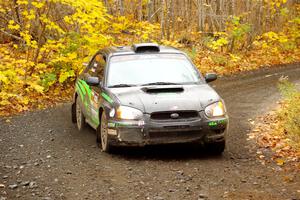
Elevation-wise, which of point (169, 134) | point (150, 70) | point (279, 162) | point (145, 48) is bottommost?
point (279, 162)

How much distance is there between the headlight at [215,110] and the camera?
319 inches

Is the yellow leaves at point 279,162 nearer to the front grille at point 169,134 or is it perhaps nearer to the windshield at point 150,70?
the front grille at point 169,134

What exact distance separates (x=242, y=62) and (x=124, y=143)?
51.2ft

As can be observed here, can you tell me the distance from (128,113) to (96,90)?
152cm

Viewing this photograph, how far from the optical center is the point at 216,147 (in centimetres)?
852

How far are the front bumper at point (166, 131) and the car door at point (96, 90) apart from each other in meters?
1.12

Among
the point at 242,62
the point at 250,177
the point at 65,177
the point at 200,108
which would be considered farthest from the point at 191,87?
the point at 242,62

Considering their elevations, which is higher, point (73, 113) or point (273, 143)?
point (273, 143)

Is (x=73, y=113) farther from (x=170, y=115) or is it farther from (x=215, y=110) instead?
(x=215, y=110)

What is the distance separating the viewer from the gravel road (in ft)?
21.8

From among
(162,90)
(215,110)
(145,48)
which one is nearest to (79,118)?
(145,48)

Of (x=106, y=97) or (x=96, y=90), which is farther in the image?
(x=96, y=90)

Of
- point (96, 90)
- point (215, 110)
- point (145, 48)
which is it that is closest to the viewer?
point (215, 110)

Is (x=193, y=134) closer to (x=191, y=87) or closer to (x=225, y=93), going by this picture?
(x=191, y=87)
